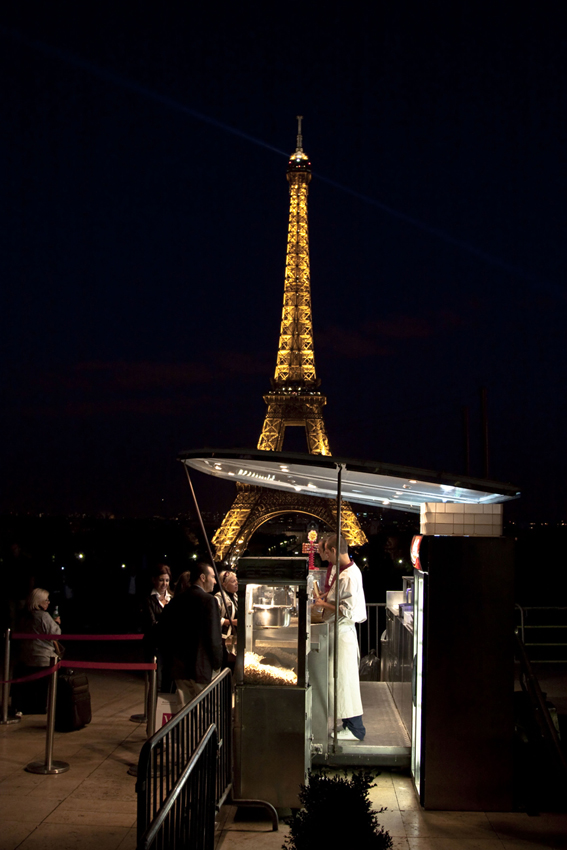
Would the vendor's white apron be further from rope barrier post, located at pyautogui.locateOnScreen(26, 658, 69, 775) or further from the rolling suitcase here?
the rolling suitcase

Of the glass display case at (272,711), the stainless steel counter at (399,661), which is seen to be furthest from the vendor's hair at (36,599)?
the stainless steel counter at (399,661)

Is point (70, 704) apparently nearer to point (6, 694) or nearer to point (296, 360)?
point (6, 694)

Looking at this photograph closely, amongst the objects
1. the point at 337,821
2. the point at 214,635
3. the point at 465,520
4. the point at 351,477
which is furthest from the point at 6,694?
the point at 337,821

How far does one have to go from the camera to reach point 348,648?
6688 millimetres

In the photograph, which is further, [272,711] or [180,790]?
[272,711]

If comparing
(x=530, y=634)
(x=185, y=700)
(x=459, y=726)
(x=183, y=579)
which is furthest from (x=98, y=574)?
(x=459, y=726)

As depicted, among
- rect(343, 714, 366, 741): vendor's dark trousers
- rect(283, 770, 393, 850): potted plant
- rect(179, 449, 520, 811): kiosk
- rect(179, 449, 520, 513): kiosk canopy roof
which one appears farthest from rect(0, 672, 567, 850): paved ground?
rect(179, 449, 520, 513): kiosk canopy roof

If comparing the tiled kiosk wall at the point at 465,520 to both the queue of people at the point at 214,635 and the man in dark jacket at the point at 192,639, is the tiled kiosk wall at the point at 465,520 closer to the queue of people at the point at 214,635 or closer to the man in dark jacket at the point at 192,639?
the queue of people at the point at 214,635

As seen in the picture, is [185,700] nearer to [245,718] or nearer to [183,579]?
[245,718]

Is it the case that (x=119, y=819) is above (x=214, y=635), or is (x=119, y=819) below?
below

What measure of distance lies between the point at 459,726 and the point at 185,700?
2.35 meters

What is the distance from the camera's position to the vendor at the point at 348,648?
6621 millimetres

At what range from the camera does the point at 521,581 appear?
34.8 meters

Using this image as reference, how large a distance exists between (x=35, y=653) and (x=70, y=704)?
801 mm
